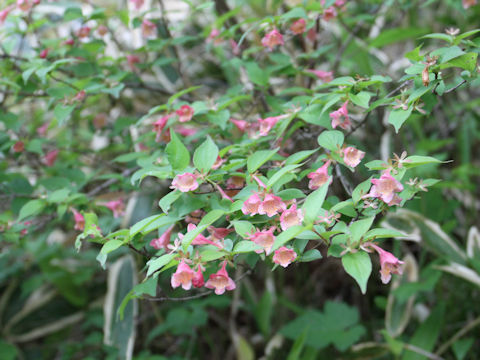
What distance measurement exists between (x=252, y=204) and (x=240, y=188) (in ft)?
0.40

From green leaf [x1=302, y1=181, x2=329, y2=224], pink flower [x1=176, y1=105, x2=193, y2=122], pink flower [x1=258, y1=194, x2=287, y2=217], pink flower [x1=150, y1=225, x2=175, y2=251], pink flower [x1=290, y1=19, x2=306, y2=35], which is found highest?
pink flower [x1=290, y1=19, x2=306, y2=35]

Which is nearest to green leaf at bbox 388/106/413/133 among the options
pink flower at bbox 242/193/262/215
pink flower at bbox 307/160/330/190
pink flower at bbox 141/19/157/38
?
pink flower at bbox 307/160/330/190

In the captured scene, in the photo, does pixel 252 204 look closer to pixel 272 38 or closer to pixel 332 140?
pixel 332 140

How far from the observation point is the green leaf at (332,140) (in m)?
0.70

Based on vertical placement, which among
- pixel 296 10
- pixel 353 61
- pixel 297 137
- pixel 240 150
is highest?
pixel 296 10

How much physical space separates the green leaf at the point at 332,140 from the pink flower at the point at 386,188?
0.10 meters

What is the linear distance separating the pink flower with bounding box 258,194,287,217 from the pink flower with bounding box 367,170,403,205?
0.39 ft

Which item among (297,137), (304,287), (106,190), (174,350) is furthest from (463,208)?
(106,190)

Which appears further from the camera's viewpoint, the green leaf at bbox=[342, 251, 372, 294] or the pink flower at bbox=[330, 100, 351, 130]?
the pink flower at bbox=[330, 100, 351, 130]

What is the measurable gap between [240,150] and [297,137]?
0.24m

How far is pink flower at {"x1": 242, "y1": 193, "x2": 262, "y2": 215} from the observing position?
0.63 meters

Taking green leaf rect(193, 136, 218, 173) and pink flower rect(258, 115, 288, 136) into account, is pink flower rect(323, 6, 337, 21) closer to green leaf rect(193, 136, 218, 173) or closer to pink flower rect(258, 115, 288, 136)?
pink flower rect(258, 115, 288, 136)

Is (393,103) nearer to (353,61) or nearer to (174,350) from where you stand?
(353,61)

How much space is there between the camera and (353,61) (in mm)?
1610
